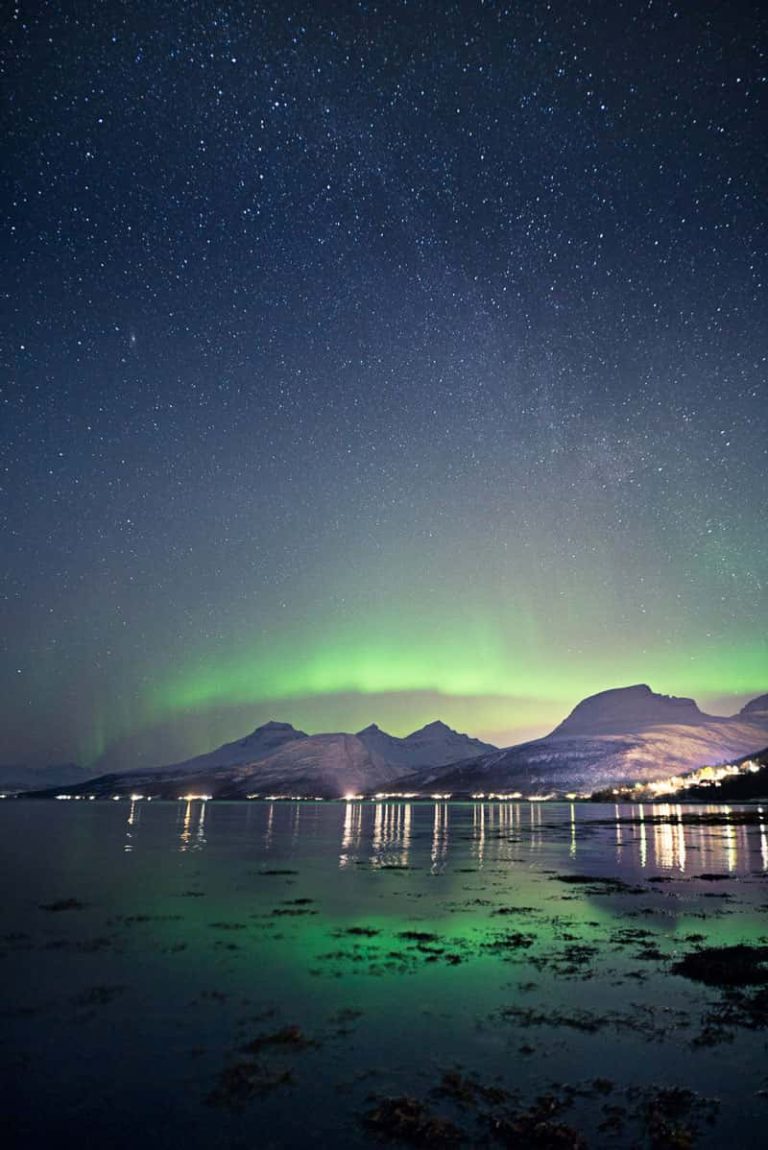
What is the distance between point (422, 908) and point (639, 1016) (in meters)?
17.3

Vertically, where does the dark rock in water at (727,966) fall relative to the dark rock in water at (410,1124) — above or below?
below

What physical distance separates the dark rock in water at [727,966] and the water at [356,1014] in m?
0.70

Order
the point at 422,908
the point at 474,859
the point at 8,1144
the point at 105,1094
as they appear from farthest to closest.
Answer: the point at 474,859 → the point at 422,908 → the point at 105,1094 → the point at 8,1144

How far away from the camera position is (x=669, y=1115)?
37.3 ft

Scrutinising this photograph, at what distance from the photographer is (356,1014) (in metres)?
16.5

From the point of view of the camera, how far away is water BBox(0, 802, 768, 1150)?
37.8ft

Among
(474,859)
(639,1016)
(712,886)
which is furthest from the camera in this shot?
(474,859)

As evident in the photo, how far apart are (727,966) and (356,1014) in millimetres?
11940

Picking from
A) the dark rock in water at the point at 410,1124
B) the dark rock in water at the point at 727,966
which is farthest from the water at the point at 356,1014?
the dark rock in water at the point at 727,966

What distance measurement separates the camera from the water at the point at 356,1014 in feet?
37.8

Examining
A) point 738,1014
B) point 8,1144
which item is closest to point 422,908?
point 738,1014

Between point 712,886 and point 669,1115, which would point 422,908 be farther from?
point 669,1115

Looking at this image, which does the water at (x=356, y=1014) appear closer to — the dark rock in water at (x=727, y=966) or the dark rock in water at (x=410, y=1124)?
the dark rock in water at (x=410, y=1124)

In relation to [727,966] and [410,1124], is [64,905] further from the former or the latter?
[727,966]
